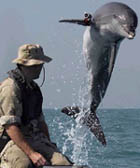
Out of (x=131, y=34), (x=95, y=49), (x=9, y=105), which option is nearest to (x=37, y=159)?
(x=9, y=105)

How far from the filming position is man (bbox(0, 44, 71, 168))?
21.0ft

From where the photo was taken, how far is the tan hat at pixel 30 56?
6.62 metres

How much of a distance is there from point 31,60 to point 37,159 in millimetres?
1271

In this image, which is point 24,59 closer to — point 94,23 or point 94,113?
point 94,23

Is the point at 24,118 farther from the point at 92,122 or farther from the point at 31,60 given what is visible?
the point at 92,122

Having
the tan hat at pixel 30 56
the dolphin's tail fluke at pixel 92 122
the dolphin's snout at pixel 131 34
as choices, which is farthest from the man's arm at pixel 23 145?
the dolphin's tail fluke at pixel 92 122

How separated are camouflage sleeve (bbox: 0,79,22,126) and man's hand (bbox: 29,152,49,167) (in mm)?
468

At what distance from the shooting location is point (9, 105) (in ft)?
21.2

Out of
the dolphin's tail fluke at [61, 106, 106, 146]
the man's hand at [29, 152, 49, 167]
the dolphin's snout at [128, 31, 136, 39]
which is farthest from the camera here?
the dolphin's tail fluke at [61, 106, 106, 146]

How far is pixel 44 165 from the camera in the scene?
6379 mm

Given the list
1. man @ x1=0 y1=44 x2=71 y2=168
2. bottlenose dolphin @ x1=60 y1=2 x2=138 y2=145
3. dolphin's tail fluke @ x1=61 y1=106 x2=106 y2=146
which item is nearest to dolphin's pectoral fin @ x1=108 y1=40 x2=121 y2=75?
bottlenose dolphin @ x1=60 y1=2 x2=138 y2=145

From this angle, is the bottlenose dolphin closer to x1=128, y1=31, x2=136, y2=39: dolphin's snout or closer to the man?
x1=128, y1=31, x2=136, y2=39: dolphin's snout

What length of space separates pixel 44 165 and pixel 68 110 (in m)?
4.44

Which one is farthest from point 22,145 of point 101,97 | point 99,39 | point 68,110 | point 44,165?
point 68,110
